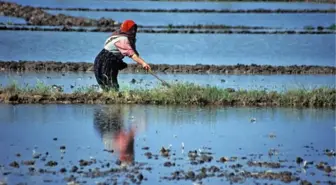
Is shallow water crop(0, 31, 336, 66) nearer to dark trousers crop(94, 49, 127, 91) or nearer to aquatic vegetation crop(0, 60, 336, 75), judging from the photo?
aquatic vegetation crop(0, 60, 336, 75)

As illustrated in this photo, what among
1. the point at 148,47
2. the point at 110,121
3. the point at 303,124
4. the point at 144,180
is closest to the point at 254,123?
the point at 303,124

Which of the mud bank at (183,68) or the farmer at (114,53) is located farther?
the mud bank at (183,68)

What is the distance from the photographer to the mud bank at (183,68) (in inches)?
981

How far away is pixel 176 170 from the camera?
39.5ft

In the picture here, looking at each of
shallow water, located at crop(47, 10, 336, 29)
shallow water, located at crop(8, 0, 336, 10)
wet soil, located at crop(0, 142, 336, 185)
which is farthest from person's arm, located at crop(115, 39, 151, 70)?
shallow water, located at crop(8, 0, 336, 10)

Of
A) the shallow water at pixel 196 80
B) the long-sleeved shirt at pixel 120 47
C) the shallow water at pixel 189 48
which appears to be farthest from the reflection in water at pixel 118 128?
the shallow water at pixel 189 48

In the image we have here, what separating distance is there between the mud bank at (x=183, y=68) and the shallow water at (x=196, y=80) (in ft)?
2.75

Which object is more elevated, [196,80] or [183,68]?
[183,68]

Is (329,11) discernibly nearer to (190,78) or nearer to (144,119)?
(190,78)

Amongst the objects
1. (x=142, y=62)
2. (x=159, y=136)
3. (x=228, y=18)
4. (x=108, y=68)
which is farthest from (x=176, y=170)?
(x=228, y=18)

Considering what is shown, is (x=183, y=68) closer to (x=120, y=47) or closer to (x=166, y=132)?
(x=120, y=47)

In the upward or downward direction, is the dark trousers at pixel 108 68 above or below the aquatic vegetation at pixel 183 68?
below

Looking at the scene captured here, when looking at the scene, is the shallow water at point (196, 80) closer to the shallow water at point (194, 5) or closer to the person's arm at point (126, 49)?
the person's arm at point (126, 49)

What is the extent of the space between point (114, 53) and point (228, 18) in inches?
1348
